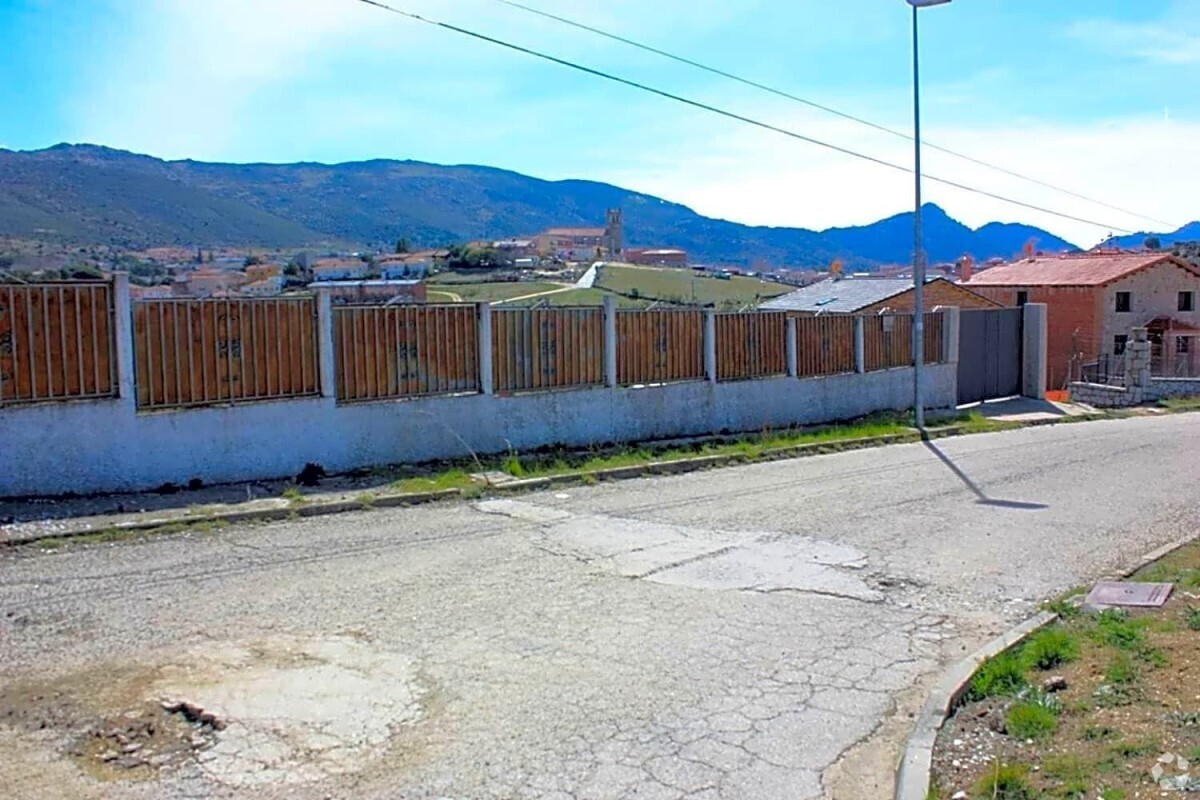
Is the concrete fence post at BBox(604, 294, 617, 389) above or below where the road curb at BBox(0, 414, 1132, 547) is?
above

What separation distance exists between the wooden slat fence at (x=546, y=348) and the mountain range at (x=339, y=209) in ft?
97.1

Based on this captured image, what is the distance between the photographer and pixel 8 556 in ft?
29.7

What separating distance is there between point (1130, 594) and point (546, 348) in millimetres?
9505

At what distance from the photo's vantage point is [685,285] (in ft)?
152

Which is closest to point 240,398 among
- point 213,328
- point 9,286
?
point 213,328

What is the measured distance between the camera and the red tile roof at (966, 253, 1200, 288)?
5206cm

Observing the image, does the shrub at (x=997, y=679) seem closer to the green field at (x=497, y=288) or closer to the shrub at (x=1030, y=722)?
the shrub at (x=1030, y=722)

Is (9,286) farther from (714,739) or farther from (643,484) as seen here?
(714,739)

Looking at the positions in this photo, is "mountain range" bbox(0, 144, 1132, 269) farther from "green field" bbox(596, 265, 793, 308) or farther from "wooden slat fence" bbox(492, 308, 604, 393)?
"wooden slat fence" bbox(492, 308, 604, 393)

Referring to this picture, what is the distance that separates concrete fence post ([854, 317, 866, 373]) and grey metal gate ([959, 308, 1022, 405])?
3944 mm

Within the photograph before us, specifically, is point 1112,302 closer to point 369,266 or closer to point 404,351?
point 369,266

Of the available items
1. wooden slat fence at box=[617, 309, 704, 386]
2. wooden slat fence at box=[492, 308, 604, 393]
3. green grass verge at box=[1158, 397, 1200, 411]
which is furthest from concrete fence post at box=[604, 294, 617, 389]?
green grass verge at box=[1158, 397, 1200, 411]

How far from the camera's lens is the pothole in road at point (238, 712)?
Answer: 195 inches

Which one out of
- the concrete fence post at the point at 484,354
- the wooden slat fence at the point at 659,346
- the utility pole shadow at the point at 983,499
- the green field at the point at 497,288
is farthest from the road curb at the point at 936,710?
the green field at the point at 497,288
